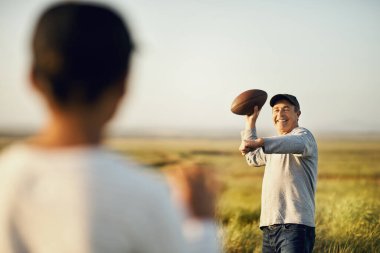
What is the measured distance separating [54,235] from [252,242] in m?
5.46

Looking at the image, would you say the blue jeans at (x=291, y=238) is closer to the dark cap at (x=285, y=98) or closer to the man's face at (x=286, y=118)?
the man's face at (x=286, y=118)

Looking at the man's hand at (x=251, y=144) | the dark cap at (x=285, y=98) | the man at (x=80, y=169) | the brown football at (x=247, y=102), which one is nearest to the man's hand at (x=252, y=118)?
the brown football at (x=247, y=102)

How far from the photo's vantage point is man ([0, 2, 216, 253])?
1.03 metres

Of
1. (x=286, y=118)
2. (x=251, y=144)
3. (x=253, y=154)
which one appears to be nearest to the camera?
(x=251, y=144)

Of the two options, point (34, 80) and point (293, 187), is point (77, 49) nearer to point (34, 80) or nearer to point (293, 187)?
point (34, 80)

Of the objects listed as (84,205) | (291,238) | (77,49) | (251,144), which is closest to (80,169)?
(84,205)

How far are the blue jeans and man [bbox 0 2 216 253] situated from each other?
3.16m

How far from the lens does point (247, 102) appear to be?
4.79m

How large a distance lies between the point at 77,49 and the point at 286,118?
3.54 m

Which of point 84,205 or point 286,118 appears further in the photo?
point 286,118

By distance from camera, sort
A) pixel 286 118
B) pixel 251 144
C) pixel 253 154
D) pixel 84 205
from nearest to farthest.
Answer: pixel 84 205 → pixel 251 144 → pixel 286 118 → pixel 253 154

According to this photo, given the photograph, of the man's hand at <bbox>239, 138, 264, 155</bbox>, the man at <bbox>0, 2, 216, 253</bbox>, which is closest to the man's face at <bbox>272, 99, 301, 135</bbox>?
the man's hand at <bbox>239, 138, 264, 155</bbox>

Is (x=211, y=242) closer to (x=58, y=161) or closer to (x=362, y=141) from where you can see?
(x=58, y=161)

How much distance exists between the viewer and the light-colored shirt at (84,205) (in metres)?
1.03
